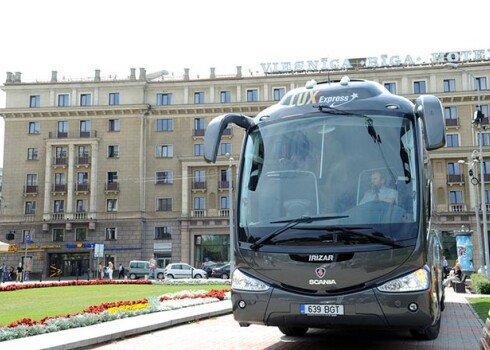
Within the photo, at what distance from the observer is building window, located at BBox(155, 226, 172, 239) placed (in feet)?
177

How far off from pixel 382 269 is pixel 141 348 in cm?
436

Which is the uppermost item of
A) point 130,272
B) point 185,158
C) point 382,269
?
point 185,158

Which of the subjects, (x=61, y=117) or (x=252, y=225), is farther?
(x=61, y=117)

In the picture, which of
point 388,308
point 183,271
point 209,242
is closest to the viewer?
point 388,308

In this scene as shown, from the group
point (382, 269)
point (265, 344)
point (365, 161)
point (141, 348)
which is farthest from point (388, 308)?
point (141, 348)

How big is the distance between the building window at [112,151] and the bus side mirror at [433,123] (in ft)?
168

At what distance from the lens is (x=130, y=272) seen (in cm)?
4747

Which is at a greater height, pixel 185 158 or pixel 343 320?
pixel 185 158

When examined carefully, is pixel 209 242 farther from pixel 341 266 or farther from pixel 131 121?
pixel 341 266

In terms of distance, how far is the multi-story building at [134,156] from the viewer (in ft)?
175

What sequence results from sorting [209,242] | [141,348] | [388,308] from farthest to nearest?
A: 1. [209,242]
2. [141,348]
3. [388,308]

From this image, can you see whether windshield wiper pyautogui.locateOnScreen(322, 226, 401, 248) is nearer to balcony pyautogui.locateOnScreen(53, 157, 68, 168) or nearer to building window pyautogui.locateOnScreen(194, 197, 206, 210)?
building window pyautogui.locateOnScreen(194, 197, 206, 210)

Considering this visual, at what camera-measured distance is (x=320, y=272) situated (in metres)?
6.58

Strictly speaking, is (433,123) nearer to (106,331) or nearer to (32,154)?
(106,331)
